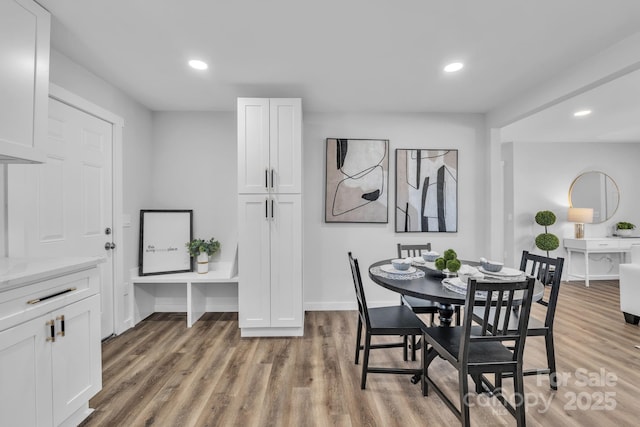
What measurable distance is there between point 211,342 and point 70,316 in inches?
59.0

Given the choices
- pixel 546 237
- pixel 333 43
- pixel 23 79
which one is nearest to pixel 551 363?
pixel 333 43

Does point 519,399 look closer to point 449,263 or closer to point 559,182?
point 449,263

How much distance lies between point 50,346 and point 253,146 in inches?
83.3

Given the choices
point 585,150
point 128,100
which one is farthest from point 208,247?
point 585,150

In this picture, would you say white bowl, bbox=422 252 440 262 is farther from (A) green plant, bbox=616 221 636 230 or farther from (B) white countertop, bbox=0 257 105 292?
(A) green plant, bbox=616 221 636 230

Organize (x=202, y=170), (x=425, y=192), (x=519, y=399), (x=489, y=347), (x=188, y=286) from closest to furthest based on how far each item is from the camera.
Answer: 1. (x=519, y=399)
2. (x=489, y=347)
3. (x=188, y=286)
4. (x=202, y=170)
5. (x=425, y=192)

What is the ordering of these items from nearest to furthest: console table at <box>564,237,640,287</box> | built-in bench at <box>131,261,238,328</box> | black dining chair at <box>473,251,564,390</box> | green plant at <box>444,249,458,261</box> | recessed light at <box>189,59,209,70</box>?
black dining chair at <box>473,251,564,390</box>, green plant at <box>444,249,458,261</box>, recessed light at <box>189,59,209,70</box>, built-in bench at <box>131,261,238,328</box>, console table at <box>564,237,640,287</box>

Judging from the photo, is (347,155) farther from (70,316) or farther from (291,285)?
(70,316)

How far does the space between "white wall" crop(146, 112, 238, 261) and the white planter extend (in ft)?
0.72

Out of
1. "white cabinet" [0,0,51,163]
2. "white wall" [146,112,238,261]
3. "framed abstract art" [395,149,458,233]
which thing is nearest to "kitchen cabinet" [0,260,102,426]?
"white cabinet" [0,0,51,163]

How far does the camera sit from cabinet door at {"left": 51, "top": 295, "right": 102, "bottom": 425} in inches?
61.6

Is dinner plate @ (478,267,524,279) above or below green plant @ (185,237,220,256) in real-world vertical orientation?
below

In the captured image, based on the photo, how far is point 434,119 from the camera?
12.8 feet

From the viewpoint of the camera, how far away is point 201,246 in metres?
3.51
